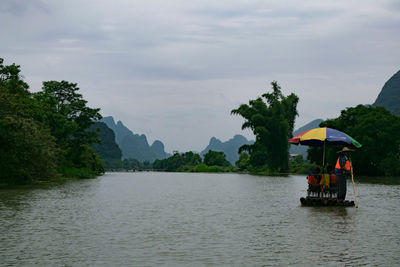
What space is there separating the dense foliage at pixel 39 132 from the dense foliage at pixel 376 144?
139 feet

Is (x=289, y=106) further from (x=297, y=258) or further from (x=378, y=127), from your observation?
(x=297, y=258)

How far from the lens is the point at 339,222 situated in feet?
57.6

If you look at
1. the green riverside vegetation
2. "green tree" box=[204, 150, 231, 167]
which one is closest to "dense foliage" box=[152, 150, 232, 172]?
"green tree" box=[204, 150, 231, 167]

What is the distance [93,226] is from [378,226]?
982 cm

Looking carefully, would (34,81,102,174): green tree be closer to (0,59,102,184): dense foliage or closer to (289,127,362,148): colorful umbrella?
(0,59,102,184): dense foliage

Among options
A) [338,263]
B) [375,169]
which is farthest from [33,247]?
[375,169]

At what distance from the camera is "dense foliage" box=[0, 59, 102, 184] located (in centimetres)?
3962

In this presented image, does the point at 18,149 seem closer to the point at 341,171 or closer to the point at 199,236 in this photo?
the point at 341,171

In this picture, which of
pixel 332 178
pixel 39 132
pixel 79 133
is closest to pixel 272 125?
pixel 79 133

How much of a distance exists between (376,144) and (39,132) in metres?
56.2

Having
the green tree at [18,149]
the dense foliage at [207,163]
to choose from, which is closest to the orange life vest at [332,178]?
the green tree at [18,149]

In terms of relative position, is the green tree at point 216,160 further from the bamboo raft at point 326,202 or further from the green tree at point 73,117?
the bamboo raft at point 326,202

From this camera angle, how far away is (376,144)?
7988 centimetres

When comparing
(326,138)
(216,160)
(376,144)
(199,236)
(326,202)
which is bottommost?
(199,236)
